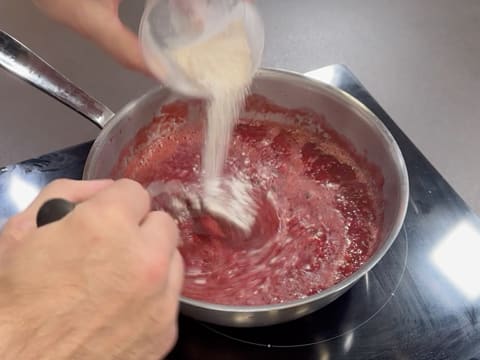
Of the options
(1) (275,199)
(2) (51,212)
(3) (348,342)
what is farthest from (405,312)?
(2) (51,212)

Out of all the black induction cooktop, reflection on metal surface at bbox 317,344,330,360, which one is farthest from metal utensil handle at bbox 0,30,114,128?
reflection on metal surface at bbox 317,344,330,360

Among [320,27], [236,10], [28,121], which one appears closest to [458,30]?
[320,27]

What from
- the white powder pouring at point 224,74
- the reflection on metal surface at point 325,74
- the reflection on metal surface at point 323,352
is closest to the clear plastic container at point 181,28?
the white powder pouring at point 224,74

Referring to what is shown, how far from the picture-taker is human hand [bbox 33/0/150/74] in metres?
0.82

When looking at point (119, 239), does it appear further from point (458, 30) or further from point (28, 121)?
point (458, 30)

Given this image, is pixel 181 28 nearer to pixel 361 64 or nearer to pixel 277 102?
pixel 277 102

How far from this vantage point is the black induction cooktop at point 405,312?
29.1 inches

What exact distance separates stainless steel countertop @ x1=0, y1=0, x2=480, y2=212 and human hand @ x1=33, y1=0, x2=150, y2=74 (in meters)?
0.33

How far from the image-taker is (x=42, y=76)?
0.84 metres

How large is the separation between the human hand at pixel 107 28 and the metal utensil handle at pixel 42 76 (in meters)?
0.09

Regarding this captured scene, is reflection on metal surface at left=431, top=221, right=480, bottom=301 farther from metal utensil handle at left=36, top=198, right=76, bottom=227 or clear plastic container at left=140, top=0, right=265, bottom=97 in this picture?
metal utensil handle at left=36, top=198, right=76, bottom=227

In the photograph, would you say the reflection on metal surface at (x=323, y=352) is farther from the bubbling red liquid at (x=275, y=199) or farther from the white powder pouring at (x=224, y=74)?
the white powder pouring at (x=224, y=74)

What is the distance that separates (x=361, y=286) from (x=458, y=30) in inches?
32.9

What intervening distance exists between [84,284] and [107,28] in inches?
19.0
